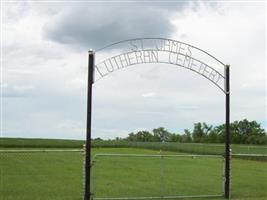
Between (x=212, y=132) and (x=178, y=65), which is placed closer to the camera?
(x=178, y=65)

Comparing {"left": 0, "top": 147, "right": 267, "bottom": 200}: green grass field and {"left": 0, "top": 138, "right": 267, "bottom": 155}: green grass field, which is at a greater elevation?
{"left": 0, "top": 138, "right": 267, "bottom": 155}: green grass field

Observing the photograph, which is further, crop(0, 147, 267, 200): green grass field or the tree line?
the tree line

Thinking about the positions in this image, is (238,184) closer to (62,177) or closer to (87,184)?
(62,177)

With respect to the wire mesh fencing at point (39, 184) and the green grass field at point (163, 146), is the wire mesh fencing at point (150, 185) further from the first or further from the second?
the green grass field at point (163, 146)

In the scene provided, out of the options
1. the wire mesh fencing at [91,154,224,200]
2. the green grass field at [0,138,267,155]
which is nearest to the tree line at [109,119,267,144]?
the green grass field at [0,138,267,155]

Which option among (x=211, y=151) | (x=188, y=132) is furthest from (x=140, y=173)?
(x=188, y=132)

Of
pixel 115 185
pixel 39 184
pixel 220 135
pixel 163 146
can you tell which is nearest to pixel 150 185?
pixel 115 185

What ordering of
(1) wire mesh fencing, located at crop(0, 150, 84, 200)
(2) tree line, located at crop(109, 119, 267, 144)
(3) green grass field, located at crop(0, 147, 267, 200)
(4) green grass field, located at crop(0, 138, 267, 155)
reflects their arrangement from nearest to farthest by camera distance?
(1) wire mesh fencing, located at crop(0, 150, 84, 200) < (3) green grass field, located at crop(0, 147, 267, 200) < (4) green grass field, located at crop(0, 138, 267, 155) < (2) tree line, located at crop(109, 119, 267, 144)

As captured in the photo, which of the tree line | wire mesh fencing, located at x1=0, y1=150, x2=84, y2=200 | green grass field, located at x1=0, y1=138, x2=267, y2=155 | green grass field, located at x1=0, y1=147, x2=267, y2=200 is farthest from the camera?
the tree line

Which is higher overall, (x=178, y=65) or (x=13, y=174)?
(x=178, y=65)

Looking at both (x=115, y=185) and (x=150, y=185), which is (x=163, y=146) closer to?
(x=150, y=185)

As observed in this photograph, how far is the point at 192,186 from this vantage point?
18.4 meters

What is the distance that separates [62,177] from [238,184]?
6.96 metres

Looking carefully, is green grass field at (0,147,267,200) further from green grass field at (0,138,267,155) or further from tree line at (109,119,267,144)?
tree line at (109,119,267,144)
